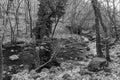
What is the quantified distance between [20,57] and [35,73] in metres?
3.21

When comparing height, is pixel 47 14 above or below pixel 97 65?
above

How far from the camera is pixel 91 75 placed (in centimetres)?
655

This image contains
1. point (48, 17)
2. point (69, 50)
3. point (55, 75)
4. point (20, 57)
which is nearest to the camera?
point (55, 75)

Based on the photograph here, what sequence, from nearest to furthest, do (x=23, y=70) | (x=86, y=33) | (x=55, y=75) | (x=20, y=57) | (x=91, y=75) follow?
(x=91, y=75), (x=55, y=75), (x=23, y=70), (x=20, y=57), (x=86, y=33)

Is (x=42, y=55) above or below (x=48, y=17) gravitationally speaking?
below

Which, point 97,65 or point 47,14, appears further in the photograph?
point 47,14

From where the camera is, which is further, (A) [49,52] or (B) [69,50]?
(B) [69,50]

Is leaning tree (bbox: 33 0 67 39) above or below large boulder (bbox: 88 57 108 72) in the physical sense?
above

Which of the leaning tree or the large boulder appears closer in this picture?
the large boulder

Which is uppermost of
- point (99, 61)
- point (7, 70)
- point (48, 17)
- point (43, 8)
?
point (43, 8)

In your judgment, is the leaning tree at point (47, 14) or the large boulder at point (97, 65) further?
the leaning tree at point (47, 14)

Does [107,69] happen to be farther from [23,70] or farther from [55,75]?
[23,70]

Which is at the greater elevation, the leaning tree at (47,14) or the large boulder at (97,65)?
the leaning tree at (47,14)

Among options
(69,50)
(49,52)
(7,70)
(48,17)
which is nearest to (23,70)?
(7,70)
